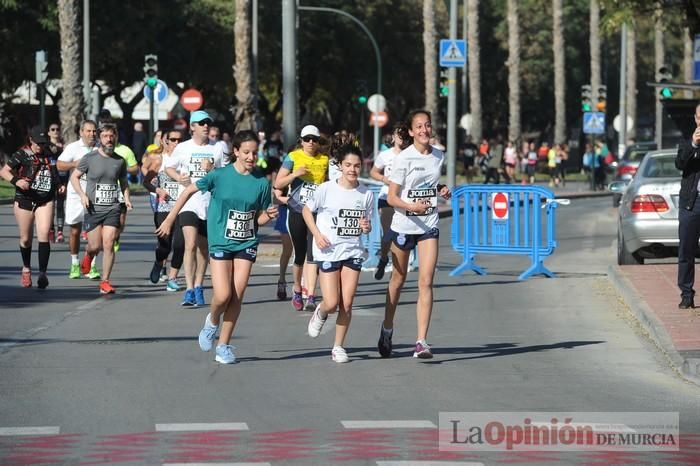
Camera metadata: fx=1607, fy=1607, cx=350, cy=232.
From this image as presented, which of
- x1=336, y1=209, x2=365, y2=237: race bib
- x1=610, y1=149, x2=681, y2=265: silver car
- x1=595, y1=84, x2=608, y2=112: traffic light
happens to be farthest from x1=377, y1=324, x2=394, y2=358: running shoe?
x1=595, y1=84, x2=608, y2=112: traffic light

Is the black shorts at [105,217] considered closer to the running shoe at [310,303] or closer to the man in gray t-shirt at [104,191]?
the man in gray t-shirt at [104,191]

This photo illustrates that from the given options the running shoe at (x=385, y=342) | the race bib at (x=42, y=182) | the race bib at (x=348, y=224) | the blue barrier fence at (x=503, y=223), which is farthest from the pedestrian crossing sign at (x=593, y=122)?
the race bib at (x=348, y=224)

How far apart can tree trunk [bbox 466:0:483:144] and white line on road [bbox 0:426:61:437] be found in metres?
47.0

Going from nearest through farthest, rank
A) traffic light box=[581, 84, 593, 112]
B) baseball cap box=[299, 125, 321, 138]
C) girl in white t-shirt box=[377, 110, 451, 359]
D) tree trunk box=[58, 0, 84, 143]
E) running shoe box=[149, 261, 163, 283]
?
girl in white t-shirt box=[377, 110, 451, 359] < baseball cap box=[299, 125, 321, 138] < running shoe box=[149, 261, 163, 283] < tree trunk box=[58, 0, 84, 143] < traffic light box=[581, 84, 593, 112]

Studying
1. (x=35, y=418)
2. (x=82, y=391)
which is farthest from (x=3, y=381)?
(x=35, y=418)

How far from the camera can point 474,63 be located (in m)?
57.8

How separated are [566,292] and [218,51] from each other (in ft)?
162

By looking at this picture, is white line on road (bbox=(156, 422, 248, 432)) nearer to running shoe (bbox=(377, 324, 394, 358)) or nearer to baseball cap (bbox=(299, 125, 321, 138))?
running shoe (bbox=(377, 324, 394, 358))

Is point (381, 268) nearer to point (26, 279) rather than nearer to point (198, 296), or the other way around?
point (198, 296)

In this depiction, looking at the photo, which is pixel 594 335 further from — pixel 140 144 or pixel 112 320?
pixel 140 144

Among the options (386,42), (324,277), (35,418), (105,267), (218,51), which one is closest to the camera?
(35,418)

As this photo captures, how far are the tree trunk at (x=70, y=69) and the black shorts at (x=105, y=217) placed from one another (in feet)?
69.1

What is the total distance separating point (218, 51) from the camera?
6581cm

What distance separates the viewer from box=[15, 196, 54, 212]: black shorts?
57.8 ft
